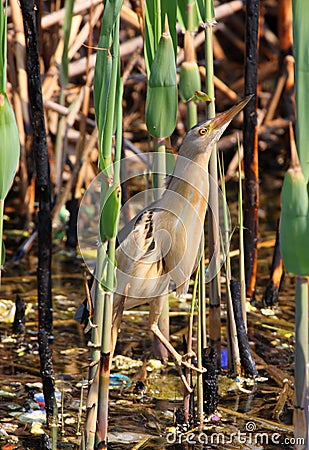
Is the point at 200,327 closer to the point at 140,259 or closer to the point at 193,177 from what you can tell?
the point at 140,259

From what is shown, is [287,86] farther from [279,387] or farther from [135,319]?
[279,387]

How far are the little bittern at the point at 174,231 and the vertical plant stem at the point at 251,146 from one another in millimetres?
426

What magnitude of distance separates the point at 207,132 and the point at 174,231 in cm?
31

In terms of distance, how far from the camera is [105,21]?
1.75 metres

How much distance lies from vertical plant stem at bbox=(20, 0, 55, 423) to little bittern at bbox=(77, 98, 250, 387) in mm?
222

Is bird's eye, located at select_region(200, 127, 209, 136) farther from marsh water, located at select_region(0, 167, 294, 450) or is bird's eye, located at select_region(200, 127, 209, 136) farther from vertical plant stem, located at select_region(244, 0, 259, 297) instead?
marsh water, located at select_region(0, 167, 294, 450)

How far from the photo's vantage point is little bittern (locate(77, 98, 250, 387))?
7.93 ft

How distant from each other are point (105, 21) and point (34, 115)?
2.25 ft

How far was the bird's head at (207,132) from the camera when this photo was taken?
2.39m

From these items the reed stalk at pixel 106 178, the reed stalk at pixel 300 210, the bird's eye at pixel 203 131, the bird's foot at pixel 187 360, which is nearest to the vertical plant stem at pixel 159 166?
the bird's eye at pixel 203 131

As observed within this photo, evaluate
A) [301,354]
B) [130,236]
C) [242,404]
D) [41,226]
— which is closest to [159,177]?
[130,236]

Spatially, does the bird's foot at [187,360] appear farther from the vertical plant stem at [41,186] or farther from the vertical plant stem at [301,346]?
the vertical plant stem at [301,346]

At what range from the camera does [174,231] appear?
2.46 metres

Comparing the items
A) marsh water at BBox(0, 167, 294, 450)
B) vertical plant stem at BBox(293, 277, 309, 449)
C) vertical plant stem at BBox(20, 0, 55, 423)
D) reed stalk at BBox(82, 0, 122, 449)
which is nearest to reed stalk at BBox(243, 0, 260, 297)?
marsh water at BBox(0, 167, 294, 450)
